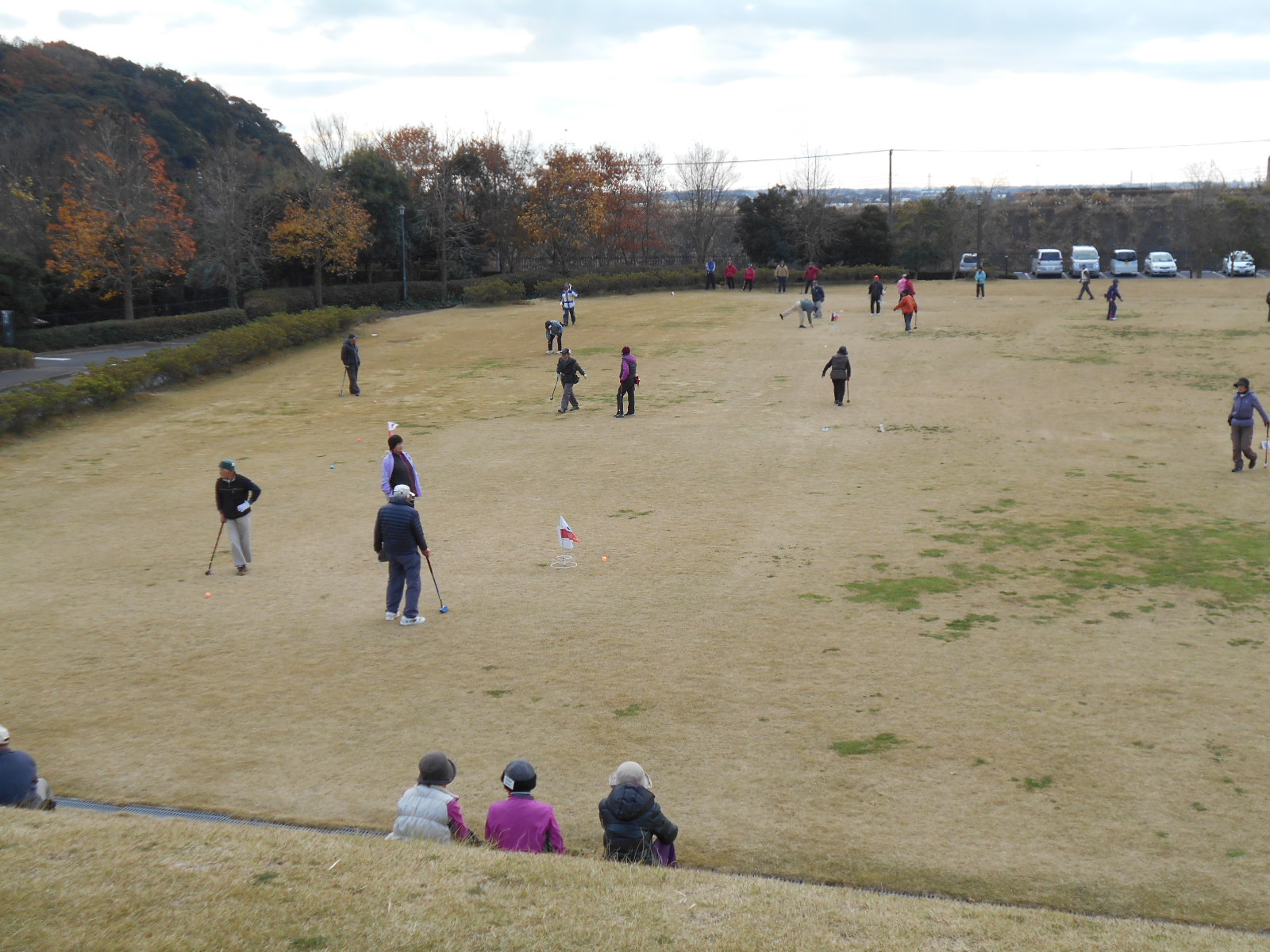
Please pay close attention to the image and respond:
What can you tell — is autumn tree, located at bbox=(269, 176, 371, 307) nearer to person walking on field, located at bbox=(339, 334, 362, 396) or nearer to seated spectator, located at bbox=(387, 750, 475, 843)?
person walking on field, located at bbox=(339, 334, 362, 396)

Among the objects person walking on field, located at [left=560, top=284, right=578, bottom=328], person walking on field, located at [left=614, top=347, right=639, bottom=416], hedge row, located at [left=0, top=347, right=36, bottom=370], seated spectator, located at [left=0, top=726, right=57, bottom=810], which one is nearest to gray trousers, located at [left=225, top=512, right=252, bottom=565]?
seated spectator, located at [left=0, top=726, right=57, bottom=810]

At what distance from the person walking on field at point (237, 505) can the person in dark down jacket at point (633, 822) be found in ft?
28.2

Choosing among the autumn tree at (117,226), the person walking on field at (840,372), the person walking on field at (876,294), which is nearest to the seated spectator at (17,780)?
the person walking on field at (840,372)

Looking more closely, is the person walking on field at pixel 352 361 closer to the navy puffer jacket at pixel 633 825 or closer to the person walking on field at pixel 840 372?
the person walking on field at pixel 840 372

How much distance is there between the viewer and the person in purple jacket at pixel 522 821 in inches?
251

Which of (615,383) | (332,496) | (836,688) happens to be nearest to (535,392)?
(615,383)

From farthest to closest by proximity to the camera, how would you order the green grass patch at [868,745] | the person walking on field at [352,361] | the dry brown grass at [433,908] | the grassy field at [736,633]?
the person walking on field at [352,361] < the green grass patch at [868,745] < the grassy field at [736,633] < the dry brown grass at [433,908]

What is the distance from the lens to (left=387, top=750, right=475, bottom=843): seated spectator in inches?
255

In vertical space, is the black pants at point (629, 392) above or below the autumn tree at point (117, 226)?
below

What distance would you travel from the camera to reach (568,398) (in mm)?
25375

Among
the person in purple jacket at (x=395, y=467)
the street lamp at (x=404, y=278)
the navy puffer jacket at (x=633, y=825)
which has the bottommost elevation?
the navy puffer jacket at (x=633, y=825)

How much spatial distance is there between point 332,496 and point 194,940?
13.9 m

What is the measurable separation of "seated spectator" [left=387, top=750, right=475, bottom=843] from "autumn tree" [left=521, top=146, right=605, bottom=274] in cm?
5123

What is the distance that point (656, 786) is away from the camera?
7.95 m
